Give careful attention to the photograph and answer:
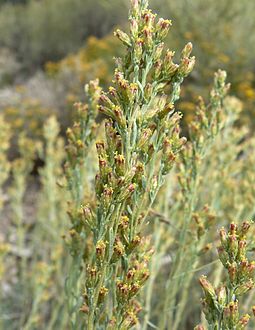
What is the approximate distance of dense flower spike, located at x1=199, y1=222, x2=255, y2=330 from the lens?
107 cm

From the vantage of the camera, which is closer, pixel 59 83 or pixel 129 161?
pixel 129 161

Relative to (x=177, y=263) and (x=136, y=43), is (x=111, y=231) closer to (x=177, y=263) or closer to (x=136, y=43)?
(x=136, y=43)

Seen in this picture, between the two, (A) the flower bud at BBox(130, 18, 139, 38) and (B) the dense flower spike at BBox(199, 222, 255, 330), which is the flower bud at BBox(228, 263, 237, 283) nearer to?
(B) the dense flower spike at BBox(199, 222, 255, 330)

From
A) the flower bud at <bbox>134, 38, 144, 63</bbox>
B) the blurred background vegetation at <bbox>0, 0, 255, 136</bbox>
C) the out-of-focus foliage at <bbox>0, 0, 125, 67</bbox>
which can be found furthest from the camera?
the out-of-focus foliage at <bbox>0, 0, 125, 67</bbox>

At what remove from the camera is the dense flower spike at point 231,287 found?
3.51ft

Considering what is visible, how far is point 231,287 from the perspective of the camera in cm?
111

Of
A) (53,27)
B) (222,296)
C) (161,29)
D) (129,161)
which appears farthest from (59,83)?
(222,296)

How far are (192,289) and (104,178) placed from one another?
1.87m

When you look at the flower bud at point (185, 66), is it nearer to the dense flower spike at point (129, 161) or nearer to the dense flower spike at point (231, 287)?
the dense flower spike at point (129, 161)

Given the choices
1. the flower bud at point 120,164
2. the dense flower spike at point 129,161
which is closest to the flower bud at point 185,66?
the dense flower spike at point 129,161

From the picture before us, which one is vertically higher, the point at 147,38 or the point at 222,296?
the point at 147,38

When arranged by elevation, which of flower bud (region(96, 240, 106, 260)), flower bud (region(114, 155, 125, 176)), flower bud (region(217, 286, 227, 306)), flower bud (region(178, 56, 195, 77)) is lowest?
flower bud (region(217, 286, 227, 306))

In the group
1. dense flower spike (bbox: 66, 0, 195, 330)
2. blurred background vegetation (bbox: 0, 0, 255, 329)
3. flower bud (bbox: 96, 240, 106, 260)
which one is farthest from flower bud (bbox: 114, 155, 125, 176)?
blurred background vegetation (bbox: 0, 0, 255, 329)

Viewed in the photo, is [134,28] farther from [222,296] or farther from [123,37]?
[222,296]
